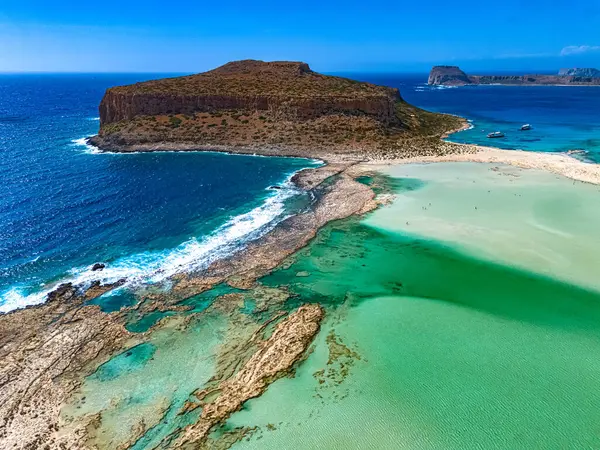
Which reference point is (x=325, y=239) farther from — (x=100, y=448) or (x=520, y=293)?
(x=100, y=448)

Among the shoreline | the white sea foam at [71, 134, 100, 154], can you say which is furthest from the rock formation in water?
the shoreline

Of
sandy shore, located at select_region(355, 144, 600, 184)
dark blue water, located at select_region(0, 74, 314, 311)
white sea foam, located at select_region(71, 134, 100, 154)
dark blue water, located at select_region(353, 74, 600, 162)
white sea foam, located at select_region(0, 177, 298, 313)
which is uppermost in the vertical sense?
dark blue water, located at select_region(353, 74, 600, 162)

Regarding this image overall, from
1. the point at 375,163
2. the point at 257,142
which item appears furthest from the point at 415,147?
the point at 257,142

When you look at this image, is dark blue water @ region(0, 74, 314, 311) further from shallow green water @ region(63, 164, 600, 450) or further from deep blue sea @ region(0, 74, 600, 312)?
shallow green water @ region(63, 164, 600, 450)

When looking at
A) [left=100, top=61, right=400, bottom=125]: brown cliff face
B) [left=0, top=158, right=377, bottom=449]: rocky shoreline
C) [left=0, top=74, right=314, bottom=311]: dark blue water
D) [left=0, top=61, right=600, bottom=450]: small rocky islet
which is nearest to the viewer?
[left=0, top=158, right=377, bottom=449]: rocky shoreline

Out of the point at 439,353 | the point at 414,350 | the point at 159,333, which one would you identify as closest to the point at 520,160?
the point at 439,353

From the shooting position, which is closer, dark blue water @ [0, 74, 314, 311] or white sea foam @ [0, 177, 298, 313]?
white sea foam @ [0, 177, 298, 313]

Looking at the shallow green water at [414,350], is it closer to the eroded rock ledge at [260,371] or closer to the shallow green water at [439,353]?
the shallow green water at [439,353]
